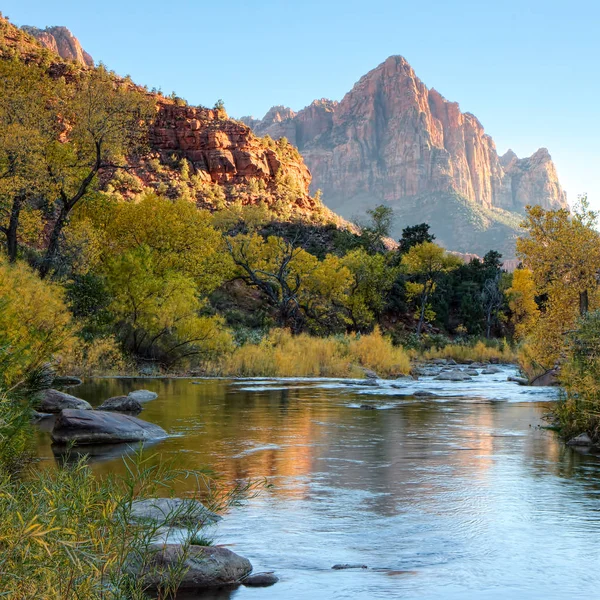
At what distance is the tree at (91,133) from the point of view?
26625 mm

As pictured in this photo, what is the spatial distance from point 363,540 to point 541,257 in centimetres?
1367

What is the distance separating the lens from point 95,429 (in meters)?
12.5

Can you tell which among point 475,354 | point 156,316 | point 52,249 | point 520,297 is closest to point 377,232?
point 520,297

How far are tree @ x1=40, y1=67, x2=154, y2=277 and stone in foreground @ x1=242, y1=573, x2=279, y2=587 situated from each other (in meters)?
22.0

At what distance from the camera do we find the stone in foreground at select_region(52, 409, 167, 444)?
1239 cm

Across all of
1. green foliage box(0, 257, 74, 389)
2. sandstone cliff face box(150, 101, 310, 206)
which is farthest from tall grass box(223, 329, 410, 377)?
sandstone cliff face box(150, 101, 310, 206)

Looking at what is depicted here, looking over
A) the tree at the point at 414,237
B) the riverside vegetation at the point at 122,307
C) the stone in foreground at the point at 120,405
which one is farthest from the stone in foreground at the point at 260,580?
the tree at the point at 414,237

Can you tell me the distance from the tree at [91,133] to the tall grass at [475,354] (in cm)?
2356

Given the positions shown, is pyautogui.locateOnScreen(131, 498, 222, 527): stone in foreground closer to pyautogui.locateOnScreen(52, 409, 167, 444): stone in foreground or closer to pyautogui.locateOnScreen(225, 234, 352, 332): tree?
pyautogui.locateOnScreen(52, 409, 167, 444): stone in foreground

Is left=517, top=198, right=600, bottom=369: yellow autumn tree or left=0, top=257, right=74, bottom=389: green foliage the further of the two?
left=517, top=198, right=600, bottom=369: yellow autumn tree

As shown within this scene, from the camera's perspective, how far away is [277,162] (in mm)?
89875

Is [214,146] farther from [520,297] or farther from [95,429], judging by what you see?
[95,429]

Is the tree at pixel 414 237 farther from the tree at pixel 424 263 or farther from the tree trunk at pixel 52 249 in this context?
the tree trunk at pixel 52 249

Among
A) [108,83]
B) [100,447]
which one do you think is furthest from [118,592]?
[108,83]
